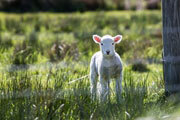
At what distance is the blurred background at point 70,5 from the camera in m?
18.7

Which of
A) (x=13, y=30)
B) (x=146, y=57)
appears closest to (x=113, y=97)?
(x=146, y=57)

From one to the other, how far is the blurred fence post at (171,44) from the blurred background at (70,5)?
45.1 feet

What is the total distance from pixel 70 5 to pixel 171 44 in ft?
48.1

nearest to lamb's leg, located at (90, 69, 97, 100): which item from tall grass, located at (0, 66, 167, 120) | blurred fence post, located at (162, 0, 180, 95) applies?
tall grass, located at (0, 66, 167, 120)

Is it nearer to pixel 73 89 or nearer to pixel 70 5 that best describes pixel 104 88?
pixel 73 89

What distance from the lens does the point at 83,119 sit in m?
3.93

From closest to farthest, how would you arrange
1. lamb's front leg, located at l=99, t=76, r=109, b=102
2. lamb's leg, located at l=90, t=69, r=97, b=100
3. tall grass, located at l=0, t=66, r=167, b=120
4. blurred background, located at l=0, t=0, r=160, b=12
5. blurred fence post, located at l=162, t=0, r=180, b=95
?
tall grass, located at l=0, t=66, r=167, b=120, lamb's front leg, located at l=99, t=76, r=109, b=102, lamb's leg, located at l=90, t=69, r=97, b=100, blurred fence post, located at l=162, t=0, r=180, b=95, blurred background, located at l=0, t=0, r=160, b=12

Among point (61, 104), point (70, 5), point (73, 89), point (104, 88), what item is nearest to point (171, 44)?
point (104, 88)

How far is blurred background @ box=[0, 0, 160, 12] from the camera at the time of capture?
18.7 meters

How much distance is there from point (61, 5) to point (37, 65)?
491 inches

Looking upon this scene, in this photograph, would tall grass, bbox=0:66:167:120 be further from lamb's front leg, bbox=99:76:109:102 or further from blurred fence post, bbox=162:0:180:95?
blurred fence post, bbox=162:0:180:95

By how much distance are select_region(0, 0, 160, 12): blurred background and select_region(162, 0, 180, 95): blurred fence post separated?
45.1ft

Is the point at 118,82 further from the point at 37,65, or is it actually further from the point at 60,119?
the point at 37,65

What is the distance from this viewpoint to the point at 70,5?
1908 centimetres
